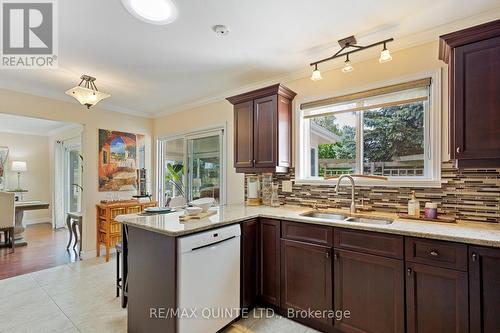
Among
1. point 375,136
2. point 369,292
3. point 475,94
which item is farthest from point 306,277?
point 475,94

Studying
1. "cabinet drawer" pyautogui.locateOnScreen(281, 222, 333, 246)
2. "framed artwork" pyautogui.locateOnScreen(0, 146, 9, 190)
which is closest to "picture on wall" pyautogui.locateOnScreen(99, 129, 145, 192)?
"cabinet drawer" pyautogui.locateOnScreen(281, 222, 333, 246)

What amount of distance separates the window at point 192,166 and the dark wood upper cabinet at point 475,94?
108 inches

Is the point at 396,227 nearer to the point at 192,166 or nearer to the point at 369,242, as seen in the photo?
the point at 369,242

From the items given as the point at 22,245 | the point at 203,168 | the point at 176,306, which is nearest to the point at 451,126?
the point at 176,306

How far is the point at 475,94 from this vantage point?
172cm

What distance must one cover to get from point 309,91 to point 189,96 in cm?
196

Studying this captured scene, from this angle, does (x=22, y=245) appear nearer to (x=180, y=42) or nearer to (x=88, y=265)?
(x=88, y=265)

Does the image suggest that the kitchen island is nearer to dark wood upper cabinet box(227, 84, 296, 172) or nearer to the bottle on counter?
the bottle on counter

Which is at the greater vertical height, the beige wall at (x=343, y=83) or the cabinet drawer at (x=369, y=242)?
the beige wall at (x=343, y=83)

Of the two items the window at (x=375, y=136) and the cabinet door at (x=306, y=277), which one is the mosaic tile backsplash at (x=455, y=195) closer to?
the window at (x=375, y=136)

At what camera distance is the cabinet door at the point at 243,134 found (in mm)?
3022

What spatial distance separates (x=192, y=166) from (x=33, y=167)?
16.5 feet

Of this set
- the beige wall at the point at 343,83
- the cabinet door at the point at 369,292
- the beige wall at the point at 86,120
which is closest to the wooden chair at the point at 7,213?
the beige wall at the point at 86,120

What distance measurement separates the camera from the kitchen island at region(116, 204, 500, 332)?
1.58 m
